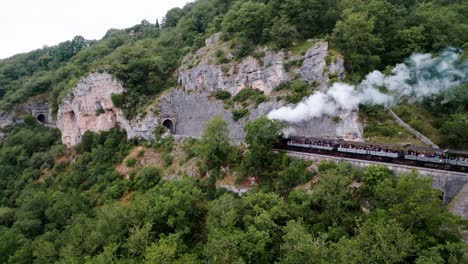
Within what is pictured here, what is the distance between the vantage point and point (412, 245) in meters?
18.3

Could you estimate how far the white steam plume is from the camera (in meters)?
32.3

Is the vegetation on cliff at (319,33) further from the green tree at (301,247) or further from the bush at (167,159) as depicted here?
the green tree at (301,247)

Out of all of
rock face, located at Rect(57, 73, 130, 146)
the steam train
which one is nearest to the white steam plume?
the steam train

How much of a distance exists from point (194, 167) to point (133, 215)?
1046 centimetres

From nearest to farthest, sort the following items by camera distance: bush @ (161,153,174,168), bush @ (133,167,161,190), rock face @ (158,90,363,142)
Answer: rock face @ (158,90,363,142) → bush @ (133,167,161,190) → bush @ (161,153,174,168)

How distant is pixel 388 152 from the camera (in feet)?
81.8

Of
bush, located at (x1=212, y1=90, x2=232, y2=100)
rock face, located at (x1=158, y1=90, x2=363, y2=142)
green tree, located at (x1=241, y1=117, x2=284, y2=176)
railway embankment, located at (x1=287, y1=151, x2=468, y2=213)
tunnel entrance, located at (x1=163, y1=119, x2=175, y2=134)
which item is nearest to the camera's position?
railway embankment, located at (x1=287, y1=151, x2=468, y2=213)

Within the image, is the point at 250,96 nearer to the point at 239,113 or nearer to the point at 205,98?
the point at 239,113

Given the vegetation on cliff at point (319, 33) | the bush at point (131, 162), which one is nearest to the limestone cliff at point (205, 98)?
the vegetation on cliff at point (319, 33)

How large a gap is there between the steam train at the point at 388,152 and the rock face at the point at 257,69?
8.09 meters

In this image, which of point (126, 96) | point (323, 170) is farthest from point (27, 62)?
point (323, 170)

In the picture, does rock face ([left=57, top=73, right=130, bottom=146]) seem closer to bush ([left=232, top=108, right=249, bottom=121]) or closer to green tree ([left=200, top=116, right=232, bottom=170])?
bush ([left=232, top=108, right=249, bottom=121])

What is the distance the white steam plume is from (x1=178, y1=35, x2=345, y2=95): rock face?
8.12 feet

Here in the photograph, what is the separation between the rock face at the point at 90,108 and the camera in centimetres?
4978
